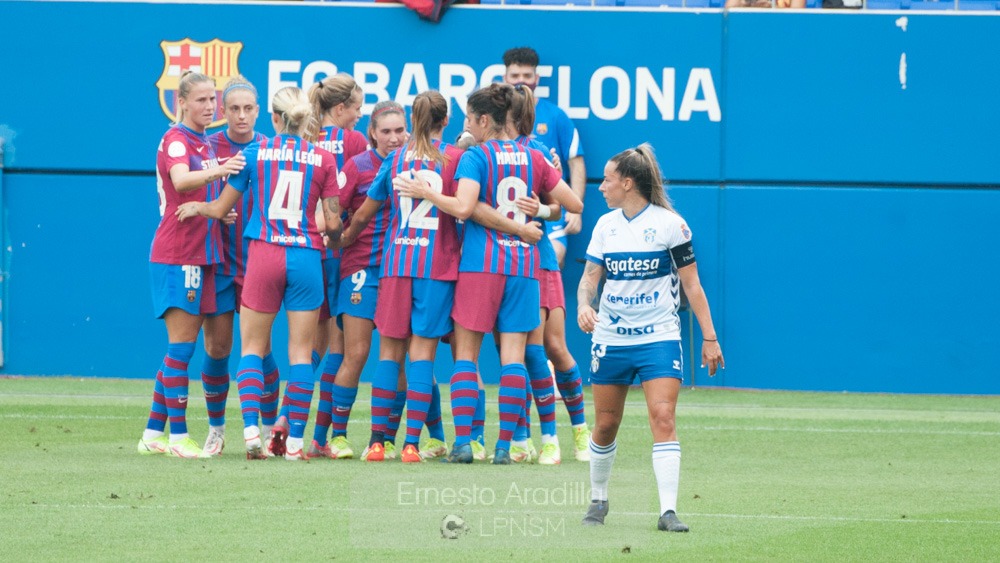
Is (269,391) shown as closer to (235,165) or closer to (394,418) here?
(394,418)

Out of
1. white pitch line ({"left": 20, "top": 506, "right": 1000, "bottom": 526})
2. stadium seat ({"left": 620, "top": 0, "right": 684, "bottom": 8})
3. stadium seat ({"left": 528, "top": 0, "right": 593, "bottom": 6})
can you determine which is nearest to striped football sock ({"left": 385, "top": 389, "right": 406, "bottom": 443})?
white pitch line ({"left": 20, "top": 506, "right": 1000, "bottom": 526})

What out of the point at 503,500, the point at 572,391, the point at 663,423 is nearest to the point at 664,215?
the point at 663,423

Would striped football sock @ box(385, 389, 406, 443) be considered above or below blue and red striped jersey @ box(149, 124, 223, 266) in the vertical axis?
below

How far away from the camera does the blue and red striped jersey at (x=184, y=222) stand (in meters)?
8.66

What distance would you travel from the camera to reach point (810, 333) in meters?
13.6

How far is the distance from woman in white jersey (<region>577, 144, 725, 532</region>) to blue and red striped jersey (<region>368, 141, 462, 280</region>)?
1.97 meters

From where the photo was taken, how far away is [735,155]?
1353 cm

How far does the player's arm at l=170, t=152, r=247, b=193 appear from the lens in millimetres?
8344

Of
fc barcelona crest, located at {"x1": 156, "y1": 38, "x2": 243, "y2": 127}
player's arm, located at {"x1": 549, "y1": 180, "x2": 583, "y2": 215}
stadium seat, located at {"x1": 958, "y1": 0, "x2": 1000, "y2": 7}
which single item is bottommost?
player's arm, located at {"x1": 549, "y1": 180, "x2": 583, "y2": 215}

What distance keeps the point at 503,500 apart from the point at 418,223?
6.64ft

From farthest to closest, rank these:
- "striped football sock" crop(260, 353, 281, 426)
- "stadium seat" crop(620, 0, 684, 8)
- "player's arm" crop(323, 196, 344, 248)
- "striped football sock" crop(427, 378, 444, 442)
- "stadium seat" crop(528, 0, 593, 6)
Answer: "stadium seat" crop(528, 0, 593, 6), "stadium seat" crop(620, 0, 684, 8), "striped football sock" crop(260, 353, 281, 426), "striped football sock" crop(427, 378, 444, 442), "player's arm" crop(323, 196, 344, 248)

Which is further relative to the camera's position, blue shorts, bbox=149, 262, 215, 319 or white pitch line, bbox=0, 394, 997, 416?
white pitch line, bbox=0, 394, 997, 416

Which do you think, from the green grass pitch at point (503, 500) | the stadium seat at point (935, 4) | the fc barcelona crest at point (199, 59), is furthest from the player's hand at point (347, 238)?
the stadium seat at point (935, 4)

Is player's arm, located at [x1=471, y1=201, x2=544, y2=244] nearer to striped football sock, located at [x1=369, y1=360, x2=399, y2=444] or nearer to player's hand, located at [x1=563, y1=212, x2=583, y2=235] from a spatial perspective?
striped football sock, located at [x1=369, y1=360, x2=399, y2=444]
